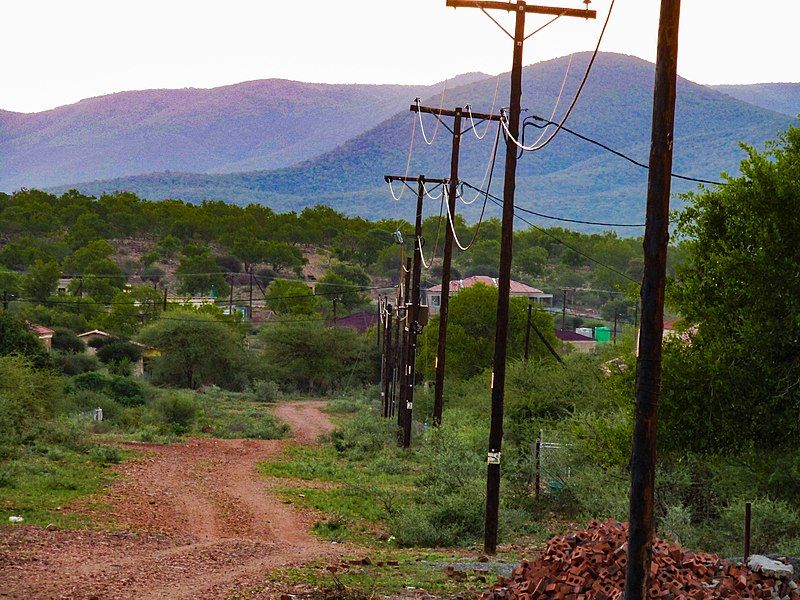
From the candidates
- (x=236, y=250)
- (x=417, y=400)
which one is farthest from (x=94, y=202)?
(x=417, y=400)

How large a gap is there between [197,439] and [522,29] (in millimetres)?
25471

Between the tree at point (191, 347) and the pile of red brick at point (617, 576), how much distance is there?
191 feet

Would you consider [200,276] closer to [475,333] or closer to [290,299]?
[290,299]

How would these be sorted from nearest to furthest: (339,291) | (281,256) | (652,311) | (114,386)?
(652,311), (114,386), (339,291), (281,256)

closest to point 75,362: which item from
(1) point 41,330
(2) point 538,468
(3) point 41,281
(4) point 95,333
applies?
(1) point 41,330

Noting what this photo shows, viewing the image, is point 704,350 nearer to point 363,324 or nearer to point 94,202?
point 363,324

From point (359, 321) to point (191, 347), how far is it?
24.1m

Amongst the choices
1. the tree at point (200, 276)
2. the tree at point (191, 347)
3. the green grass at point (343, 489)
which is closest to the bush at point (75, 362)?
the tree at point (191, 347)

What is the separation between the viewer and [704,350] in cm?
2019

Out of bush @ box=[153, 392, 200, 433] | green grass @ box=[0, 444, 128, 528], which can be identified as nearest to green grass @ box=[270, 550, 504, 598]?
green grass @ box=[0, 444, 128, 528]

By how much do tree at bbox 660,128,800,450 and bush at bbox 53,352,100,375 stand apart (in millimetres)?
46634

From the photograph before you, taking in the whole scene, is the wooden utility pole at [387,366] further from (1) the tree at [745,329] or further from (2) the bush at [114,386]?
(1) the tree at [745,329]

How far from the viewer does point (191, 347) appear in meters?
69.5

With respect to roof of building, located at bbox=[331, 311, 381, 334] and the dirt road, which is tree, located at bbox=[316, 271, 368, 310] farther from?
the dirt road
